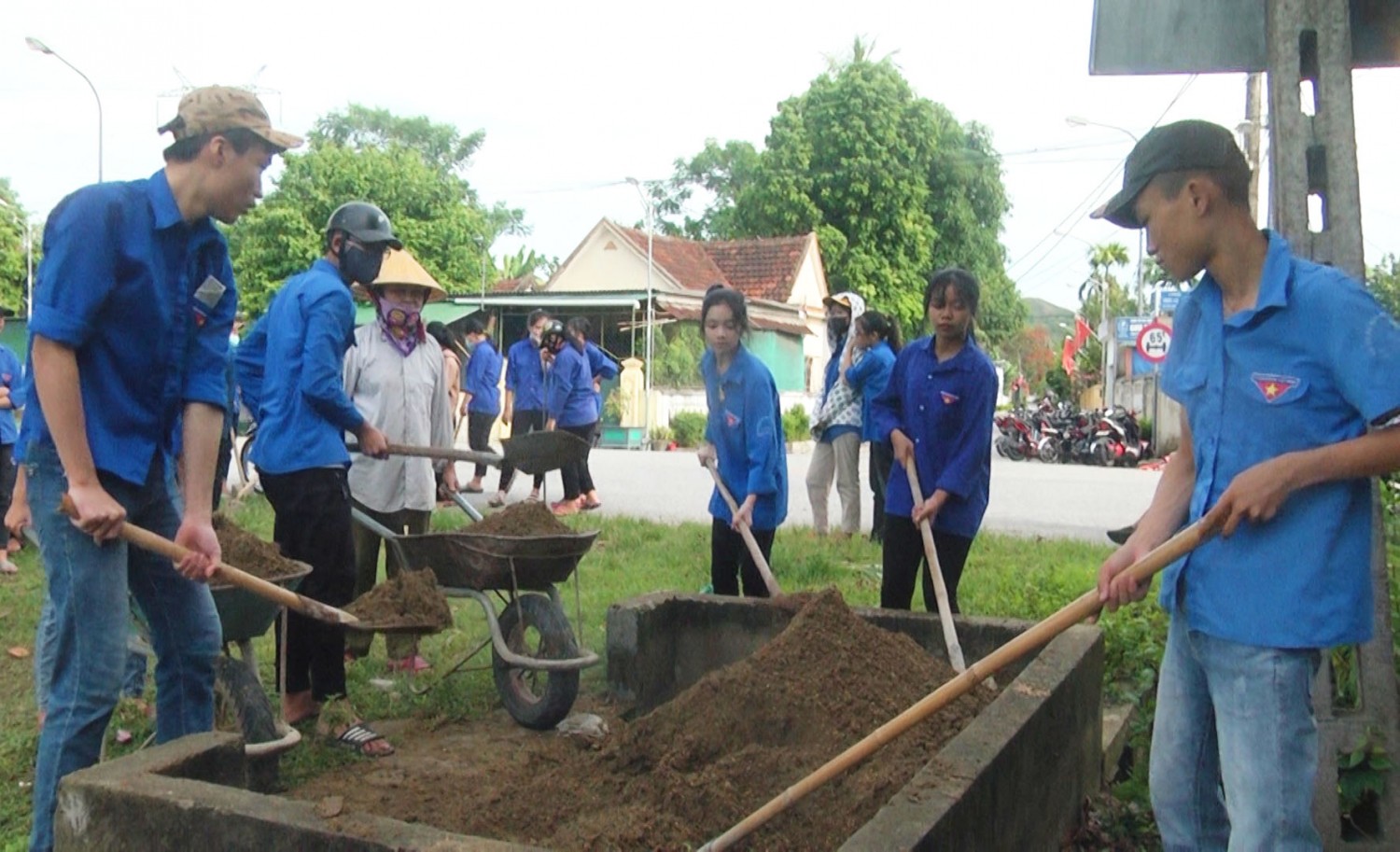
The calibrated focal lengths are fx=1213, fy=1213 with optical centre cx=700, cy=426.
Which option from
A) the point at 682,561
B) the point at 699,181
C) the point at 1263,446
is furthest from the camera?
the point at 699,181

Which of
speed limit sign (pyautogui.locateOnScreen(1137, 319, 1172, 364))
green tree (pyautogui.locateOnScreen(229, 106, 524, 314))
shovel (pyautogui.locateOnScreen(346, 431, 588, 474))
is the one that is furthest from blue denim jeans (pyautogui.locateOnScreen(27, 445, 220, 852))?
green tree (pyautogui.locateOnScreen(229, 106, 524, 314))

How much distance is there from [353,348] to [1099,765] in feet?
12.0

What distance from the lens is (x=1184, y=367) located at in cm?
279

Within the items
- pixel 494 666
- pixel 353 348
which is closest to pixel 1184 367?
pixel 494 666

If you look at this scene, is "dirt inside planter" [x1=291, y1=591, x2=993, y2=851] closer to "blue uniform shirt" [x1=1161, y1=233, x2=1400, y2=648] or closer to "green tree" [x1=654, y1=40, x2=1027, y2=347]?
"blue uniform shirt" [x1=1161, y1=233, x2=1400, y2=648]

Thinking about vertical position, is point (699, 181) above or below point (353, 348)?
above

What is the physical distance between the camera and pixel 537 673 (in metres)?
5.17

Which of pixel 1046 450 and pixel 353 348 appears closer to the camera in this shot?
pixel 353 348

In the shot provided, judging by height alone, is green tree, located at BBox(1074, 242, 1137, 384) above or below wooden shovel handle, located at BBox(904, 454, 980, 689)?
above

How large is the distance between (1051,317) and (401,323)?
15087cm

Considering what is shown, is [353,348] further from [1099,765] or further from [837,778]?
[1099,765]

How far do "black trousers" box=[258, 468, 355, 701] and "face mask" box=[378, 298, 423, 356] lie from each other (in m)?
0.93

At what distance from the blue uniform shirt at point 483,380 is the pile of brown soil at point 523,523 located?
320 inches

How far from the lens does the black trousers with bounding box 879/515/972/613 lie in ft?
17.1
